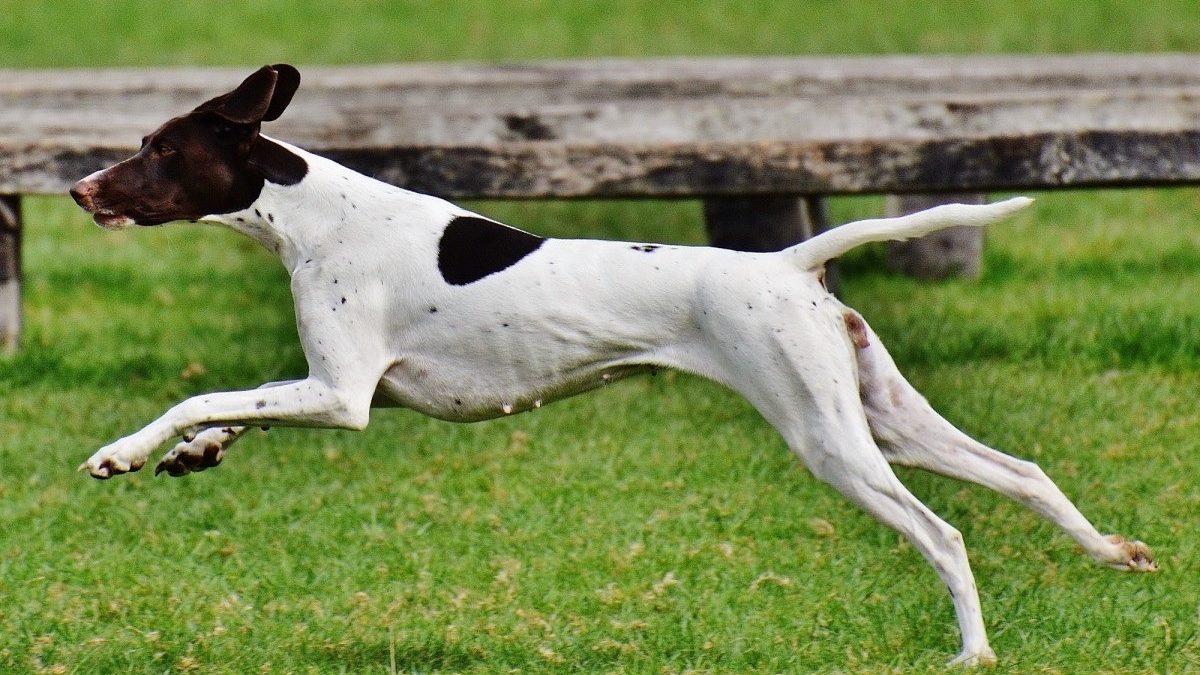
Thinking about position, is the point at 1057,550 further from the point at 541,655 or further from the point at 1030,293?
the point at 1030,293

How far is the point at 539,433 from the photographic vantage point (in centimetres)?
651

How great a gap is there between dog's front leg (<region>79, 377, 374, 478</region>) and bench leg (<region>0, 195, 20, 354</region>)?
3.46 meters

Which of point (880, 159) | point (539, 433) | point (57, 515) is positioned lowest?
point (539, 433)

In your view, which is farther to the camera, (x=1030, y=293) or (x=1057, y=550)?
(x=1030, y=293)

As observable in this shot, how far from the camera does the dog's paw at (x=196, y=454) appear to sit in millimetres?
4332

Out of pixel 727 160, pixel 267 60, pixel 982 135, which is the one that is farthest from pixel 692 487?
pixel 267 60

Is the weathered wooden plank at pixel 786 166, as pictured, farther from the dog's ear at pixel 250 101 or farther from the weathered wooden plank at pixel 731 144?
the dog's ear at pixel 250 101

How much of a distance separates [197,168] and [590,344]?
3.50 ft

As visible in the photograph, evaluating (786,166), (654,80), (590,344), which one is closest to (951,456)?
(590,344)

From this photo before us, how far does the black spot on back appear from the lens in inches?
164

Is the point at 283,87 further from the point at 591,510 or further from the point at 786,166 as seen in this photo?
the point at 786,166

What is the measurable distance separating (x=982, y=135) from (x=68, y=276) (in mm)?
5365

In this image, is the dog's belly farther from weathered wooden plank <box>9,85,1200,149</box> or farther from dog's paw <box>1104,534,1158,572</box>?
weathered wooden plank <box>9,85,1200,149</box>

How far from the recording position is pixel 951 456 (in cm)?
424
